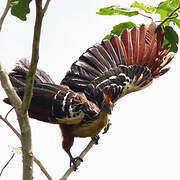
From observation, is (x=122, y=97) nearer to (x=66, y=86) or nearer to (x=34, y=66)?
(x=66, y=86)

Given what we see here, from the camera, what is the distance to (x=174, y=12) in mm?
4762

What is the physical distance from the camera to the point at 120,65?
18.3 ft

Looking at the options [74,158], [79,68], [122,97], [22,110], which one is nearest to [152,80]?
[122,97]

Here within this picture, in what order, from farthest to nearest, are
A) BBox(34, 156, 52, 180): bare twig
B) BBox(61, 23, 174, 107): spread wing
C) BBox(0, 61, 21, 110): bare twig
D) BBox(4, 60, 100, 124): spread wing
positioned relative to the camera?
BBox(61, 23, 174, 107): spread wing < BBox(4, 60, 100, 124): spread wing < BBox(34, 156, 52, 180): bare twig < BBox(0, 61, 21, 110): bare twig

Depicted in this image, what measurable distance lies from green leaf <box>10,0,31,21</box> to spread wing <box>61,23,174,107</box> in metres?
2.51

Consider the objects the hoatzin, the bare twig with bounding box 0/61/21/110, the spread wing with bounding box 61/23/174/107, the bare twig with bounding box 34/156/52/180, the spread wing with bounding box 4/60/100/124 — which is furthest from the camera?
the spread wing with bounding box 61/23/174/107

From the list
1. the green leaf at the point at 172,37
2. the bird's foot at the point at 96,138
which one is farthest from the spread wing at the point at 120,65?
the bird's foot at the point at 96,138

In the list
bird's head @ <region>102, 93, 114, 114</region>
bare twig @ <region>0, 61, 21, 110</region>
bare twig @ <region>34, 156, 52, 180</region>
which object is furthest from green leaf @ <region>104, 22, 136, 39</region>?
bare twig @ <region>0, 61, 21, 110</region>

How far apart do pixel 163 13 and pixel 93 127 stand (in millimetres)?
1378

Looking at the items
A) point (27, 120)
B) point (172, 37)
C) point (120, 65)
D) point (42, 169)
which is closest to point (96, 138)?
point (120, 65)

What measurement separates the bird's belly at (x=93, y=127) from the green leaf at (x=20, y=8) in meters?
2.46

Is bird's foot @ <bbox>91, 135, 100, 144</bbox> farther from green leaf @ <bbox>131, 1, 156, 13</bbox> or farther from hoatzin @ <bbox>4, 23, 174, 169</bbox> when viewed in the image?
green leaf @ <bbox>131, 1, 156, 13</bbox>

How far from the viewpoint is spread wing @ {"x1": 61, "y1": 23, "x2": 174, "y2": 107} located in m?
5.39

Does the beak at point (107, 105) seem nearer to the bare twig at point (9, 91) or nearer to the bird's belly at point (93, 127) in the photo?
the bird's belly at point (93, 127)
